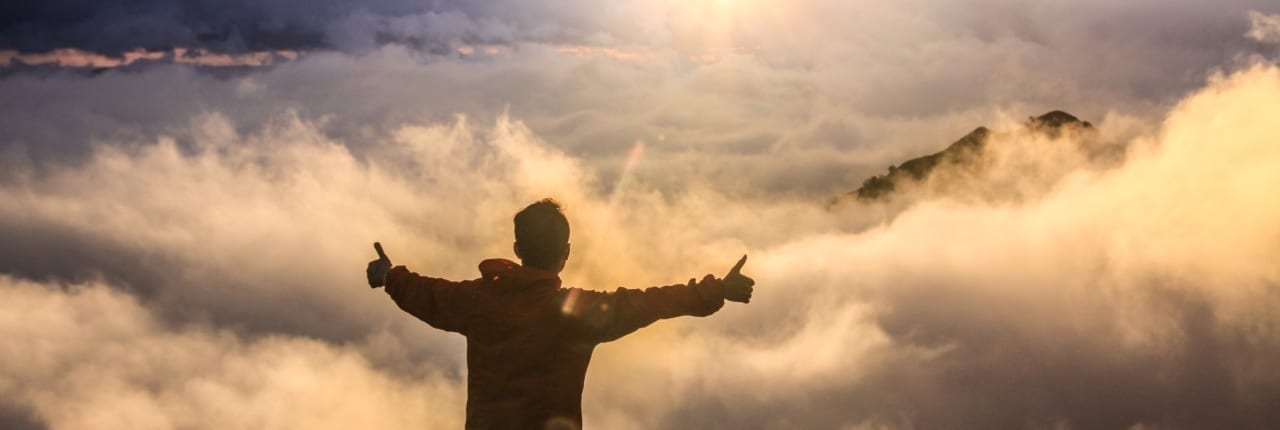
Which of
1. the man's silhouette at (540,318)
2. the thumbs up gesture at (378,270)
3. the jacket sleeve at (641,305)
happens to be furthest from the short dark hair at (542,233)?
the thumbs up gesture at (378,270)

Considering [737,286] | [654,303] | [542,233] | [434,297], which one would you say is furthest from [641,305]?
[434,297]

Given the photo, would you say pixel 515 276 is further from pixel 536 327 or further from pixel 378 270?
pixel 378 270

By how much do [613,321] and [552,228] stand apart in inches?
25.6

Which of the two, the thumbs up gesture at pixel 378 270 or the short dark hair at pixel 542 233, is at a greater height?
the thumbs up gesture at pixel 378 270

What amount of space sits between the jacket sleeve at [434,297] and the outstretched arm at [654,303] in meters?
0.67

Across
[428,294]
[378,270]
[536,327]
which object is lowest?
[536,327]

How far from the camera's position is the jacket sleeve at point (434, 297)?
552cm

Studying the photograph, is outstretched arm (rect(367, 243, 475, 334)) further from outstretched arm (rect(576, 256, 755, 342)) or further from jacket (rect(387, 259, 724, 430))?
outstretched arm (rect(576, 256, 755, 342))

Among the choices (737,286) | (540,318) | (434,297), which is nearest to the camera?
(737,286)

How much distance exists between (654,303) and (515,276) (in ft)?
2.70

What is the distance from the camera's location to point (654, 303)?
5297 mm

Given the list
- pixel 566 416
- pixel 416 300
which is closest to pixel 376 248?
pixel 416 300

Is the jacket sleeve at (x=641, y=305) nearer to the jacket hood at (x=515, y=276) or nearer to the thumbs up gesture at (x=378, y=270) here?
the jacket hood at (x=515, y=276)

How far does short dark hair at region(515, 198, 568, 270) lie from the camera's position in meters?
5.41
